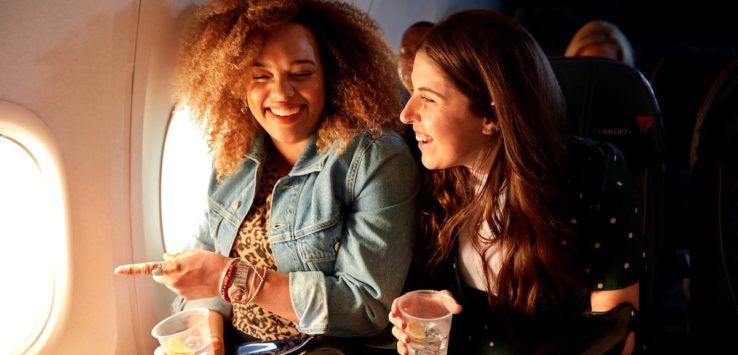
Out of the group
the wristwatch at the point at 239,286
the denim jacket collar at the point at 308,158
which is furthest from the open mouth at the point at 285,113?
the wristwatch at the point at 239,286

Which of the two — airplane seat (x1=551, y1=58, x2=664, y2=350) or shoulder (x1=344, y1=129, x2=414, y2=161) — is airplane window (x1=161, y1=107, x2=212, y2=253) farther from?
airplane seat (x1=551, y1=58, x2=664, y2=350)

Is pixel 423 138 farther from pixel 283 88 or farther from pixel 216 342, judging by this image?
pixel 216 342

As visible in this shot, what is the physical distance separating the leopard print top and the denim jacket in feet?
0.10

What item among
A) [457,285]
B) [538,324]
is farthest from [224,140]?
[538,324]

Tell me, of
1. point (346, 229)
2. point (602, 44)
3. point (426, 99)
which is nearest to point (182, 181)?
point (346, 229)

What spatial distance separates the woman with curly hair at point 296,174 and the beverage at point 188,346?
131 mm

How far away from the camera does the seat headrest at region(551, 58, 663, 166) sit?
6.19 feet

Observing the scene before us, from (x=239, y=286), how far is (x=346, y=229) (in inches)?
13.0

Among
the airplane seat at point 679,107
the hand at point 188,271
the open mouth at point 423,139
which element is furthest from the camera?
the airplane seat at point 679,107

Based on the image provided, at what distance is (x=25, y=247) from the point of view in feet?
4.67

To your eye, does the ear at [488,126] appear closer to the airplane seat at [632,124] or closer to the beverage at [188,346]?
the airplane seat at [632,124]

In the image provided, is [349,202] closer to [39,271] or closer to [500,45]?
[500,45]

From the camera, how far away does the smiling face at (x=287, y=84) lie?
1.57 meters

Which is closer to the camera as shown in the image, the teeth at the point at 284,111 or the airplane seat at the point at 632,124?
the teeth at the point at 284,111
